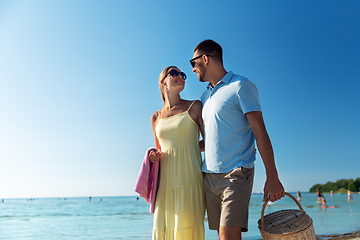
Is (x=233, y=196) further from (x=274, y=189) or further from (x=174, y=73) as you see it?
(x=174, y=73)

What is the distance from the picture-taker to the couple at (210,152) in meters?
2.17

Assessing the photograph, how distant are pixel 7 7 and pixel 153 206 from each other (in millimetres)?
9525

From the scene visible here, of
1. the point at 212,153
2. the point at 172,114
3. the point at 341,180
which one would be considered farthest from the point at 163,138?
the point at 341,180

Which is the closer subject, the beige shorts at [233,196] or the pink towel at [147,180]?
the beige shorts at [233,196]

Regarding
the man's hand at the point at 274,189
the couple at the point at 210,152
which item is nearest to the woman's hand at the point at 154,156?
the couple at the point at 210,152

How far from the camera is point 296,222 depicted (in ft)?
7.14

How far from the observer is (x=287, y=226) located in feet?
7.00

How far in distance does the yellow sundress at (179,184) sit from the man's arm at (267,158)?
0.67m

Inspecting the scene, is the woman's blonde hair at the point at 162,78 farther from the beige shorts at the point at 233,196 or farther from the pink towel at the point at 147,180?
the beige shorts at the point at 233,196

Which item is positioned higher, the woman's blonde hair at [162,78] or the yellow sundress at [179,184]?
the woman's blonde hair at [162,78]

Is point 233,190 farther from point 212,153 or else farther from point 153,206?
point 153,206

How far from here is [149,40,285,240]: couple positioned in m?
2.17

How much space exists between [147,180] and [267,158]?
3.90ft

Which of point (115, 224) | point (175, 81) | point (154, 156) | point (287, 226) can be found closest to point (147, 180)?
point (154, 156)
